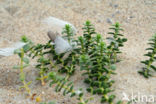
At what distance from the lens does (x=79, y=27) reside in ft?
12.2

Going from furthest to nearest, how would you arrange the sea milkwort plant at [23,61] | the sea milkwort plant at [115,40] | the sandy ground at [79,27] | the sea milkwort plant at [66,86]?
the sea milkwort plant at [115,40]
the sandy ground at [79,27]
the sea milkwort plant at [23,61]
the sea milkwort plant at [66,86]

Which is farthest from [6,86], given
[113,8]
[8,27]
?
[113,8]

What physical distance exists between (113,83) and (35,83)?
82 centimetres

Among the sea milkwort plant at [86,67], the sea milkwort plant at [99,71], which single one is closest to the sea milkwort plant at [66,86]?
the sea milkwort plant at [86,67]

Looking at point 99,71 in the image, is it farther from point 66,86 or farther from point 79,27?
point 79,27

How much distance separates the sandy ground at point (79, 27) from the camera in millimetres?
2109

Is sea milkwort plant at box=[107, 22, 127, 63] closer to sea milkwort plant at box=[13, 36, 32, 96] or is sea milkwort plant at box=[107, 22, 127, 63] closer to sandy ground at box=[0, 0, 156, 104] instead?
sandy ground at box=[0, 0, 156, 104]

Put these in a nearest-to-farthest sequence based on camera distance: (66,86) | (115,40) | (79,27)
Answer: (66,86) < (115,40) < (79,27)

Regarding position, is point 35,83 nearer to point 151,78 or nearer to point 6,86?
point 6,86

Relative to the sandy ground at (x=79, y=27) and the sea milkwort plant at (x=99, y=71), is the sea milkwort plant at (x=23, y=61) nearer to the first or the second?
the sandy ground at (x=79, y=27)

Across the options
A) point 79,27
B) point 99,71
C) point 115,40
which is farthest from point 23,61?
point 79,27

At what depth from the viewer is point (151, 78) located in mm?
2186

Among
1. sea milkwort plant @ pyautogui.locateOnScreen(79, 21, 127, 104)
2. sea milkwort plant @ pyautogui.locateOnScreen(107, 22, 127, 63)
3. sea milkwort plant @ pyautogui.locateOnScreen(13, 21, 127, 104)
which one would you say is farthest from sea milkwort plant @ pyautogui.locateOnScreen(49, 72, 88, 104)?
sea milkwort plant @ pyautogui.locateOnScreen(107, 22, 127, 63)

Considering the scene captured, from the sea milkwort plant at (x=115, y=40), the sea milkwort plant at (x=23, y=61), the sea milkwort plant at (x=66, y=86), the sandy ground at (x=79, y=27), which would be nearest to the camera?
the sea milkwort plant at (x=66, y=86)
